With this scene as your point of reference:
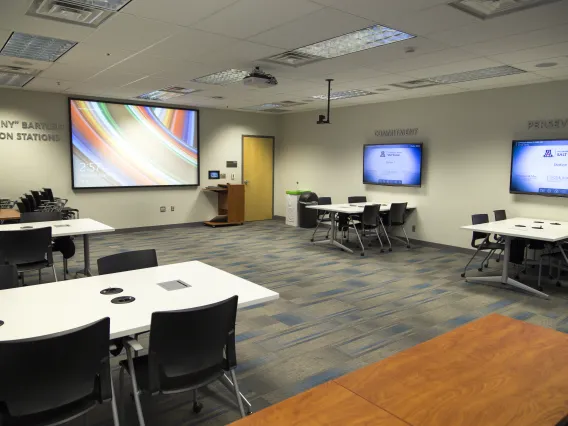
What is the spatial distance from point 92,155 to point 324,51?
19.5ft

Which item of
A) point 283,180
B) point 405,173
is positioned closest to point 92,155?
point 283,180

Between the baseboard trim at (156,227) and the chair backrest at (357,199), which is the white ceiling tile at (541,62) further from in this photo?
the baseboard trim at (156,227)

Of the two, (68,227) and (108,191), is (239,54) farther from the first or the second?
(108,191)

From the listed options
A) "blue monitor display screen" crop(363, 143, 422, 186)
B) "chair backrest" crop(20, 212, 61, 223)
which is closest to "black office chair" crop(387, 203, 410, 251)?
"blue monitor display screen" crop(363, 143, 422, 186)

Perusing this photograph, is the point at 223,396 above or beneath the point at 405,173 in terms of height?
beneath

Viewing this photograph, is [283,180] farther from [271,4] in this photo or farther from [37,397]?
[37,397]

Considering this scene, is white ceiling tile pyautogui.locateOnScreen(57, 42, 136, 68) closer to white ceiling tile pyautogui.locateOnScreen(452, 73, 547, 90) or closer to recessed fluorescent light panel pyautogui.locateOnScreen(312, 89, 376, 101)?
recessed fluorescent light panel pyautogui.locateOnScreen(312, 89, 376, 101)

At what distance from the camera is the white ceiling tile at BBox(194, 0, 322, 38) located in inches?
136

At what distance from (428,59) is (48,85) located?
640 cm

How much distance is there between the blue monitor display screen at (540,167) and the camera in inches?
246

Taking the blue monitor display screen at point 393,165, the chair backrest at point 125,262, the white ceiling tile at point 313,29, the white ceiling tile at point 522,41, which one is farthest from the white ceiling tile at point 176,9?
the blue monitor display screen at point 393,165

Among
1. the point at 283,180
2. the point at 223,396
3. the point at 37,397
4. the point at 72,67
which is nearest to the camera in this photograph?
the point at 37,397

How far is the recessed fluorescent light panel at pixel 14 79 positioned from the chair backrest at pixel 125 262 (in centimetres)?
499

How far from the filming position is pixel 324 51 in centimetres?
499
